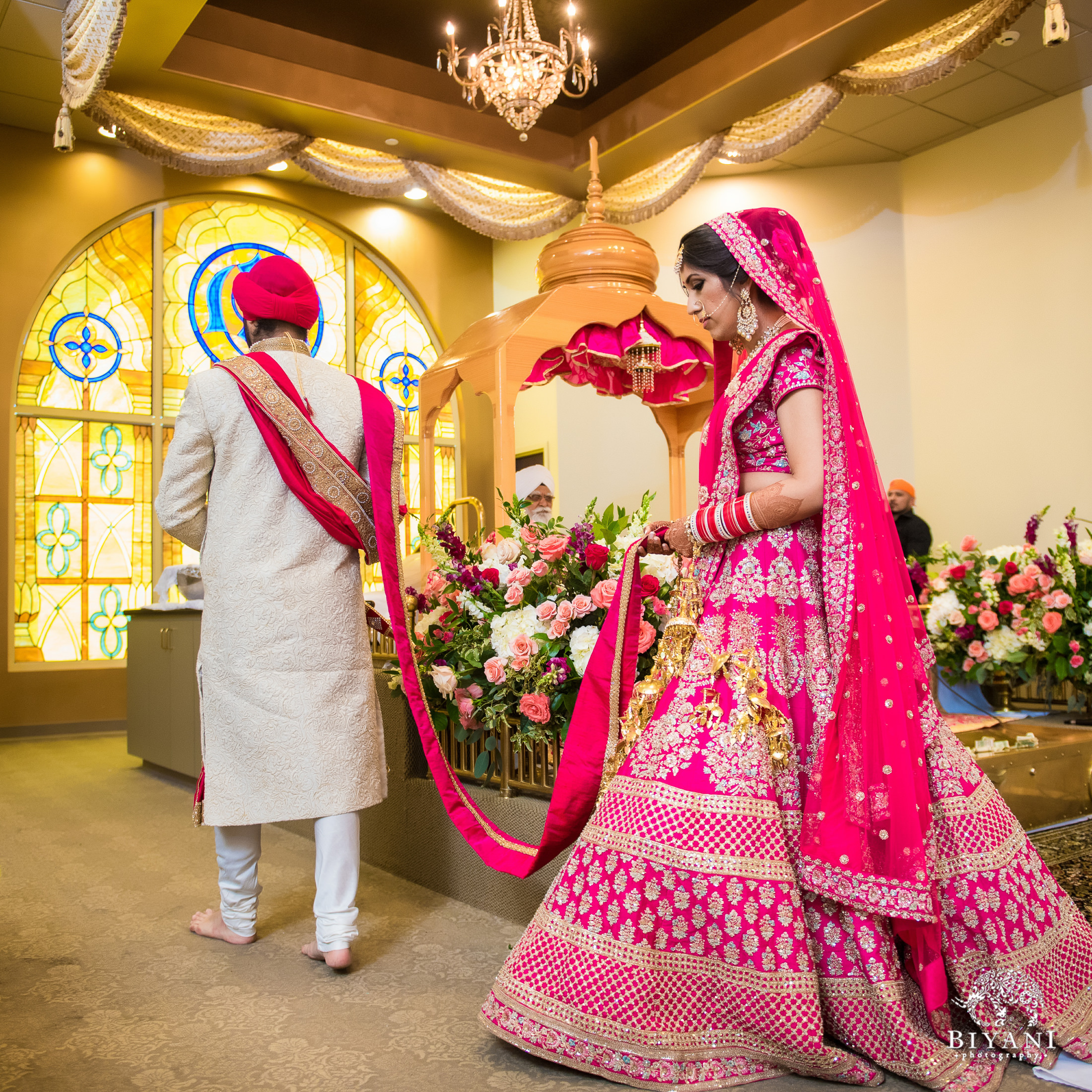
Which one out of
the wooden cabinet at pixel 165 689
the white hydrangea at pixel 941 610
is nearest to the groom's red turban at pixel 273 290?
the wooden cabinet at pixel 165 689

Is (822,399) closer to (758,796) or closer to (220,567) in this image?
(758,796)

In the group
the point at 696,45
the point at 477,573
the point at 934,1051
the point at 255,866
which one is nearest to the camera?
the point at 934,1051

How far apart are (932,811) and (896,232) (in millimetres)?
5901

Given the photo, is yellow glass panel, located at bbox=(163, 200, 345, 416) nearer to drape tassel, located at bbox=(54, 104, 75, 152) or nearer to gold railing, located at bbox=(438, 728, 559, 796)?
drape tassel, located at bbox=(54, 104, 75, 152)

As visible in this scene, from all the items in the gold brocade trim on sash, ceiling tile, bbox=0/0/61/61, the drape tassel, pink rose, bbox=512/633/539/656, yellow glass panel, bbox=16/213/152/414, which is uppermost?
ceiling tile, bbox=0/0/61/61

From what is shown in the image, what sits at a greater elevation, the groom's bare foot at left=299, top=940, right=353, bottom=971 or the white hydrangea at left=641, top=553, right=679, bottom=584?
the white hydrangea at left=641, top=553, right=679, bottom=584

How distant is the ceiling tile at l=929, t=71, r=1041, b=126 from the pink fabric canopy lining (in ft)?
9.01

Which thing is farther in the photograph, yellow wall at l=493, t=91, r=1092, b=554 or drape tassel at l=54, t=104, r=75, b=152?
yellow wall at l=493, t=91, r=1092, b=554

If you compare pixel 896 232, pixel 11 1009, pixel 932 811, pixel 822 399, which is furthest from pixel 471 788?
pixel 896 232

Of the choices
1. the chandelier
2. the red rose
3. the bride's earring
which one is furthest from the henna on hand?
the chandelier

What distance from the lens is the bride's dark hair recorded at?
1.81 m

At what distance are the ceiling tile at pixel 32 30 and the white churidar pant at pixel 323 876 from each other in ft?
17.1

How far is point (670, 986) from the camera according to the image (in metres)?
1.56

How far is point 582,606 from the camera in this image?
7.63 feet
